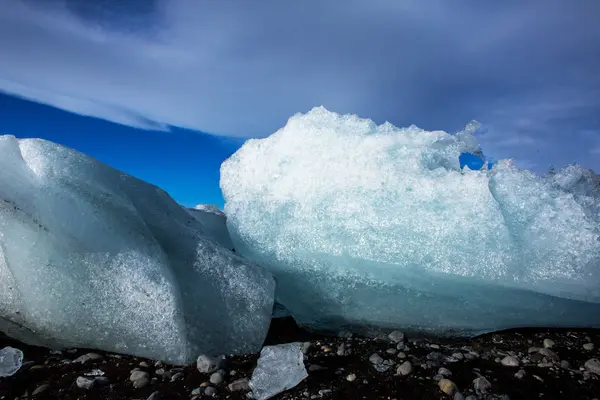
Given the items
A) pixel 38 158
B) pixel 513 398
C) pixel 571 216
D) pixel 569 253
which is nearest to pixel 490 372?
pixel 513 398

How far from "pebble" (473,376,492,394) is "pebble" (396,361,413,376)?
0.44 metres

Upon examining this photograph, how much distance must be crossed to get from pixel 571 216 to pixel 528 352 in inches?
66.0

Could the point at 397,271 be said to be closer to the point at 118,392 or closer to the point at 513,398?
the point at 513,398

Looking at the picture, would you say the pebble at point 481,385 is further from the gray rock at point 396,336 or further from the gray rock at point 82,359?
the gray rock at point 82,359

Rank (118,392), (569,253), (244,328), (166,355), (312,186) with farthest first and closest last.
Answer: (312,186) → (569,253) → (244,328) → (166,355) → (118,392)

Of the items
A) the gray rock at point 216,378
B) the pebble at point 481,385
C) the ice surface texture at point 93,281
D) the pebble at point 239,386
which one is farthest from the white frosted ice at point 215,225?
the pebble at point 481,385

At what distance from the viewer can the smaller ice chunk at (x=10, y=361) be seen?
9.90 ft

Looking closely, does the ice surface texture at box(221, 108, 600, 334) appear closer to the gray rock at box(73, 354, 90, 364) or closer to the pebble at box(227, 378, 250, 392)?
the pebble at box(227, 378, 250, 392)

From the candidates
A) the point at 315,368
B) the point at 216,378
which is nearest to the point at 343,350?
the point at 315,368

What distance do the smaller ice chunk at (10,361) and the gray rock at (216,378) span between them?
62.8 inches

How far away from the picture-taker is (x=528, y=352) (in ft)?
10.9

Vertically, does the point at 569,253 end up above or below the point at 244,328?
above

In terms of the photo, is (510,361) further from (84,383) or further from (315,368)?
(84,383)

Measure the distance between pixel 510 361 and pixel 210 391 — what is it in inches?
92.1
